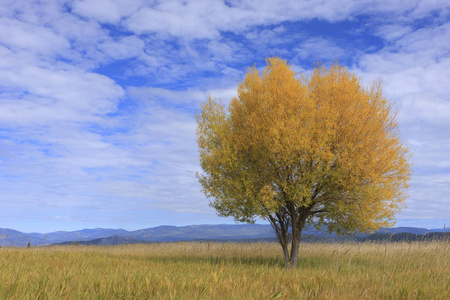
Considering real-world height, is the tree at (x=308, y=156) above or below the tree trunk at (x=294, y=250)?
above

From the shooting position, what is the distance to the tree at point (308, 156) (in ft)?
56.2

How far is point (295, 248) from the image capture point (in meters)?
19.2

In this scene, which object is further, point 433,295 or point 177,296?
point 433,295

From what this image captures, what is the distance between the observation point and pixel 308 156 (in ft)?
56.6

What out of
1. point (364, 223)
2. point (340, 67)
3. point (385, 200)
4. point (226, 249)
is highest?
point (340, 67)

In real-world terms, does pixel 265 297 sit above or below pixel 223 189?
below

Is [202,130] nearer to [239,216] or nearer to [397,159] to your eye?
[239,216]

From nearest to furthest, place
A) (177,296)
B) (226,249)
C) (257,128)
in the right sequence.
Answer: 1. (177,296)
2. (257,128)
3. (226,249)

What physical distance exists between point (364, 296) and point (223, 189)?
12.7m

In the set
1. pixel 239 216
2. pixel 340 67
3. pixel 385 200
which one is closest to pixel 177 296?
pixel 239 216

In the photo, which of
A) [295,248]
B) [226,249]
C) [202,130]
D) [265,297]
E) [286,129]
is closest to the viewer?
[265,297]

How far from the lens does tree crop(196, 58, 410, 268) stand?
17141 millimetres

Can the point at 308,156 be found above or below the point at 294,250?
above

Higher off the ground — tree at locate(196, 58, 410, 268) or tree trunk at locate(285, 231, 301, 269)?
tree at locate(196, 58, 410, 268)
